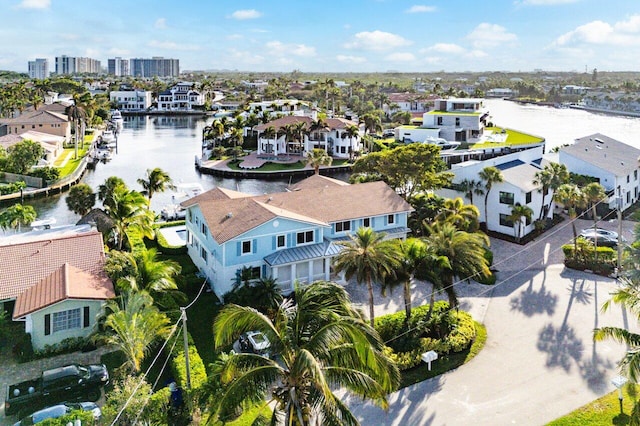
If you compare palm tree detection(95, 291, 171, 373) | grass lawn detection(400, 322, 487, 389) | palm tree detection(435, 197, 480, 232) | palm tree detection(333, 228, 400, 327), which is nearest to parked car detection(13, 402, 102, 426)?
palm tree detection(95, 291, 171, 373)

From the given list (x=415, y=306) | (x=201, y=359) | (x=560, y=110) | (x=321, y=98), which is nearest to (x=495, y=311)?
(x=415, y=306)

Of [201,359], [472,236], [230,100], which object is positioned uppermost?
[230,100]

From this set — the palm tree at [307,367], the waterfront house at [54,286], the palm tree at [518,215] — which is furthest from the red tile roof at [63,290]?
the palm tree at [518,215]

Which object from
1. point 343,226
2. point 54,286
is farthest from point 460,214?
point 54,286

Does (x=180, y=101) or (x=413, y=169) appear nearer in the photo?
(x=413, y=169)

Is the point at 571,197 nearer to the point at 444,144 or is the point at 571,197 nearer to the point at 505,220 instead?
the point at 505,220

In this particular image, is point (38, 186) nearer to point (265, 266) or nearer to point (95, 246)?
point (95, 246)

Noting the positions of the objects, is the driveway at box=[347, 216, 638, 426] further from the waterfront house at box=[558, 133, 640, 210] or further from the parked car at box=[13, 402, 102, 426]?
the waterfront house at box=[558, 133, 640, 210]
